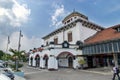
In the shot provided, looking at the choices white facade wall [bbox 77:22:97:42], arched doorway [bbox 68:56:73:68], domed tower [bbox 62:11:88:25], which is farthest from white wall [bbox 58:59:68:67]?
domed tower [bbox 62:11:88:25]

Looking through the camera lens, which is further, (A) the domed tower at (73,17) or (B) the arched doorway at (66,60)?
(A) the domed tower at (73,17)

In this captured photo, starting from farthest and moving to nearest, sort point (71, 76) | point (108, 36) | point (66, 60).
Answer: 1. point (66, 60)
2. point (108, 36)
3. point (71, 76)

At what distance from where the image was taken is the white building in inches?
1153

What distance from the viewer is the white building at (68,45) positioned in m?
29.3

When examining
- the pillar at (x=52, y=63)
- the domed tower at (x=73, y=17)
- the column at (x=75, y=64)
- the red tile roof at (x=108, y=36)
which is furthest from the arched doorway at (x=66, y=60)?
the domed tower at (x=73, y=17)

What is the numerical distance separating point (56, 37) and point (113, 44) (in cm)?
1935

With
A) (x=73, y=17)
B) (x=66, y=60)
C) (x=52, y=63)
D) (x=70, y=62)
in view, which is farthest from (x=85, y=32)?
(x=52, y=63)

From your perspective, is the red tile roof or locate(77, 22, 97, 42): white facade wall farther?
locate(77, 22, 97, 42): white facade wall

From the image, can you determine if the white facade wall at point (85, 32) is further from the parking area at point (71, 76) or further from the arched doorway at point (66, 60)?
the parking area at point (71, 76)

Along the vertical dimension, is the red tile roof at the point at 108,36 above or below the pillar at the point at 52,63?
above

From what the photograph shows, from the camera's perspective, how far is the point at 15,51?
22547mm

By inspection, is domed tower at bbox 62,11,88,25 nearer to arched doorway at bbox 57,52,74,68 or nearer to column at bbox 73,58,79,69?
arched doorway at bbox 57,52,74,68

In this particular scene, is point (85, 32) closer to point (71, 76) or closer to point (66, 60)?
point (66, 60)

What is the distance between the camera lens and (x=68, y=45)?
30.4m
